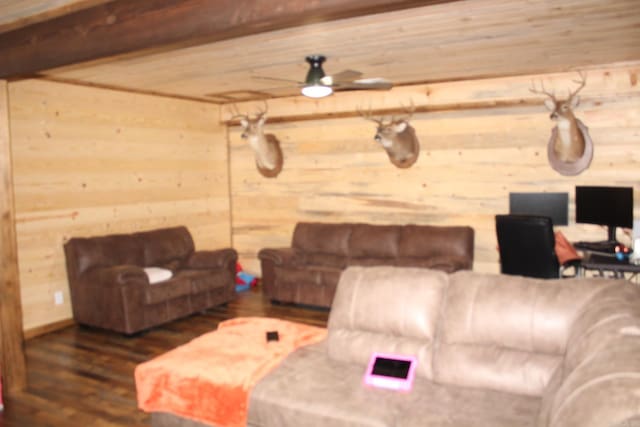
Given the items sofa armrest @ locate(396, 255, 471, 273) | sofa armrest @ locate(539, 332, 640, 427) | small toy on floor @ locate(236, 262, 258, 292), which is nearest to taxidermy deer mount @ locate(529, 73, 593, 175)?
sofa armrest @ locate(396, 255, 471, 273)

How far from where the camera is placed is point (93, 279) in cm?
510

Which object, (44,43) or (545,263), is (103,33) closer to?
(44,43)

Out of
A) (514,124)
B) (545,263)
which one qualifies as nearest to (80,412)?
(545,263)

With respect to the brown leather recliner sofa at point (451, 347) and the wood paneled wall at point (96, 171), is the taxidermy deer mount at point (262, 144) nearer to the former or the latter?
the wood paneled wall at point (96, 171)

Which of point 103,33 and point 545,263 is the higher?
point 103,33

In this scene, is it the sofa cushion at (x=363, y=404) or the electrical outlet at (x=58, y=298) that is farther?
the electrical outlet at (x=58, y=298)

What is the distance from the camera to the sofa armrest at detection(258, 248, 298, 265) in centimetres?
606

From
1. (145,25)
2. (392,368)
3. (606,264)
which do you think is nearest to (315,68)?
(145,25)

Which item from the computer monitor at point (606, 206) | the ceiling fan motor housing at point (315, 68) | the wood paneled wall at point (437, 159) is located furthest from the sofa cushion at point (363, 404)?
the wood paneled wall at point (437, 159)

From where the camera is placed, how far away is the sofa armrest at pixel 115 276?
16.2 ft

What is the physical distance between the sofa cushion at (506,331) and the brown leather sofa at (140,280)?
10.9 feet

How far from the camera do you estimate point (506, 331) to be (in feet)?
8.23

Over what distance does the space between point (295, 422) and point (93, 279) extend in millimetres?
3448

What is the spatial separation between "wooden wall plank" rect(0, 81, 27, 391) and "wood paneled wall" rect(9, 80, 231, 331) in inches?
55.2
